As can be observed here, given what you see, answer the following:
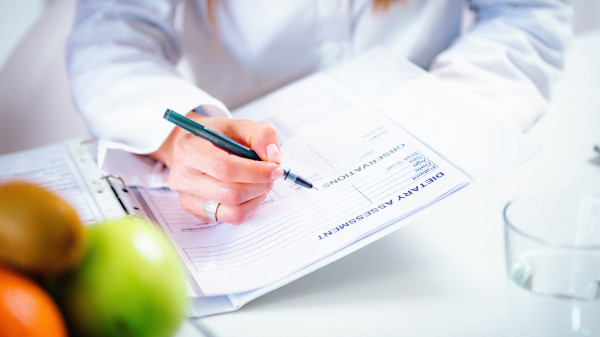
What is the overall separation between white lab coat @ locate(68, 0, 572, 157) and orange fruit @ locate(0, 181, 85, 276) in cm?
36

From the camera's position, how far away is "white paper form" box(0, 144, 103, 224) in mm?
559

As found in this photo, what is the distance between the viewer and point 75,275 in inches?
11.1

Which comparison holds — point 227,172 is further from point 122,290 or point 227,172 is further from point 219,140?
point 122,290

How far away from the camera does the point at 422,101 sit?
24.4 inches

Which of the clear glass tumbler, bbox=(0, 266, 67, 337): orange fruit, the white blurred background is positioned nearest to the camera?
bbox=(0, 266, 67, 337): orange fruit

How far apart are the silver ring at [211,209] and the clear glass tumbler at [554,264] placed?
0.89 feet

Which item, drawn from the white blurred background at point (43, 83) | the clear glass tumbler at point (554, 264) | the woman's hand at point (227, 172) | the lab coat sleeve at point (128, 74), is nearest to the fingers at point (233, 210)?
the woman's hand at point (227, 172)

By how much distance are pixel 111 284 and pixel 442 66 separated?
0.61 meters

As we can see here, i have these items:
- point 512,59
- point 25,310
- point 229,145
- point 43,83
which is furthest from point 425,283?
point 43,83

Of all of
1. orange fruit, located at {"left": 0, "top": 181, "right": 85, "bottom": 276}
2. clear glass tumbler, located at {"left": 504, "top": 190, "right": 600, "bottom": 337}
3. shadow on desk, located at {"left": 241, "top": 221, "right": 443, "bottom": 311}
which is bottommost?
shadow on desk, located at {"left": 241, "top": 221, "right": 443, "bottom": 311}

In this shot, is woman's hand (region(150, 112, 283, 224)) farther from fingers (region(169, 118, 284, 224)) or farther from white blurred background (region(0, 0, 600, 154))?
white blurred background (region(0, 0, 600, 154))

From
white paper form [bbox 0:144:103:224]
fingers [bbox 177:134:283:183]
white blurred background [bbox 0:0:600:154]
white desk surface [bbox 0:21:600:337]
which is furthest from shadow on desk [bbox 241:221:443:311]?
white blurred background [bbox 0:0:600:154]

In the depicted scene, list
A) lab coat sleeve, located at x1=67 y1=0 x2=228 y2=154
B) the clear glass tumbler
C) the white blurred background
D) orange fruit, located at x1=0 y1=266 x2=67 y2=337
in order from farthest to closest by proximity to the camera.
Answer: the white blurred background → lab coat sleeve, located at x1=67 y1=0 x2=228 y2=154 → the clear glass tumbler → orange fruit, located at x1=0 y1=266 x2=67 y2=337

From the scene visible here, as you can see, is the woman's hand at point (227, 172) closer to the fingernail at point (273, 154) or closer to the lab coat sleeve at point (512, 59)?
the fingernail at point (273, 154)
